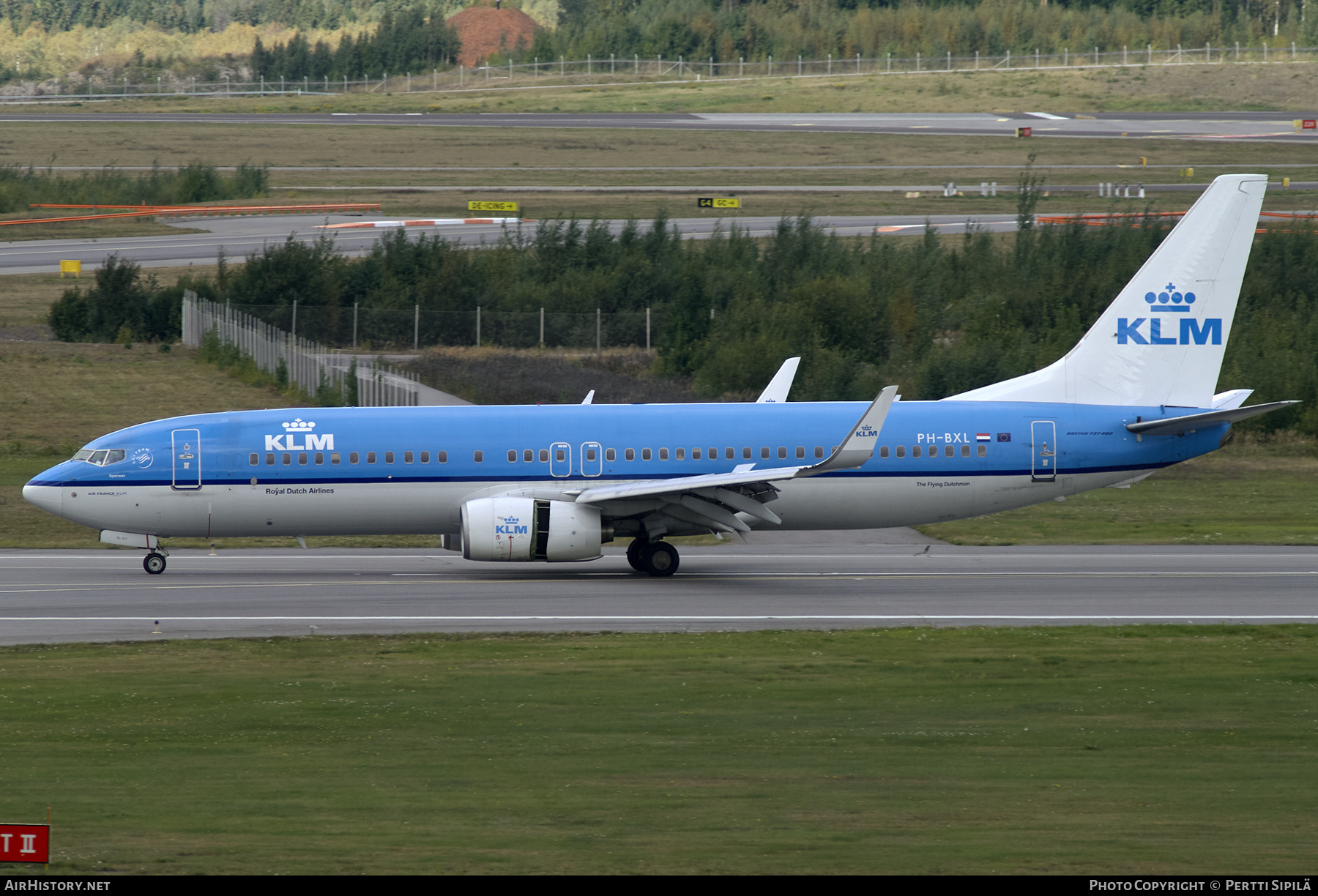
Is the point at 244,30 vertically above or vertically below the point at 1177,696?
above

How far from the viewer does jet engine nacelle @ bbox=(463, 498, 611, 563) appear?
29516mm

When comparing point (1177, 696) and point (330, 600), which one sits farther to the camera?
point (330, 600)

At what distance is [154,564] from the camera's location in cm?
3216

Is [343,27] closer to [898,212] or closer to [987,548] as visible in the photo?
[898,212]

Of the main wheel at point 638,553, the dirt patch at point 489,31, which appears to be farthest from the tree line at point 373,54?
the main wheel at point 638,553

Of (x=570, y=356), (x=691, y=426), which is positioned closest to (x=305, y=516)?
(x=691, y=426)

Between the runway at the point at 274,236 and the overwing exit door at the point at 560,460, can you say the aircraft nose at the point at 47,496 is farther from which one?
the runway at the point at 274,236

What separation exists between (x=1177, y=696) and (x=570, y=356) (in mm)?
41127

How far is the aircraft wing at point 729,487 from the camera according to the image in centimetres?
2800

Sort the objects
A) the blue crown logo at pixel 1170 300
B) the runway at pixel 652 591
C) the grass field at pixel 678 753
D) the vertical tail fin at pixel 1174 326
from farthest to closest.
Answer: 1. the blue crown logo at pixel 1170 300
2. the vertical tail fin at pixel 1174 326
3. the runway at pixel 652 591
4. the grass field at pixel 678 753

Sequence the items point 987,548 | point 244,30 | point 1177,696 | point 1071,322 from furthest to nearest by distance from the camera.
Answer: point 244,30 < point 1071,322 < point 987,548 < point 1177,696

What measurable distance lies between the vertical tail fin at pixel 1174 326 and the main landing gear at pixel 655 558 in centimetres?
800

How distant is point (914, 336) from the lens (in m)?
58.2

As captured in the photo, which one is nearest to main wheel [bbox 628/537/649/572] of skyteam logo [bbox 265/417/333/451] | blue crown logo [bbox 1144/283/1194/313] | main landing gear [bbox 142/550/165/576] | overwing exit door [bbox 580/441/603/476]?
overwing exit door [bbox 580/441/603/476]
